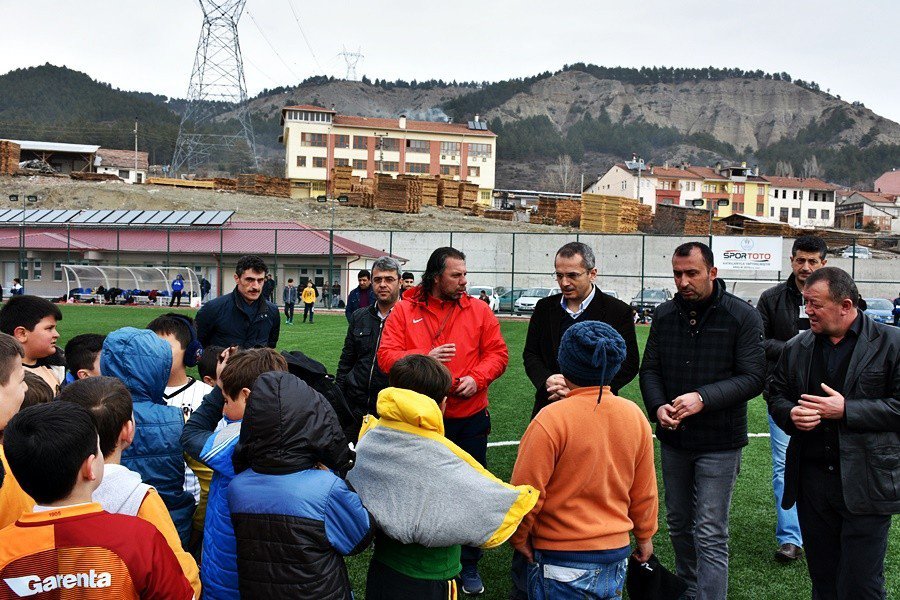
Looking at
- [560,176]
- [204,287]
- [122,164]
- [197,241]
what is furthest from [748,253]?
[560,176]

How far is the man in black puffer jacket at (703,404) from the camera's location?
4.17 m

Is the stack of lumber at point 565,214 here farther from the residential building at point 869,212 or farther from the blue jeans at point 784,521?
the blue jeans at point 784,521

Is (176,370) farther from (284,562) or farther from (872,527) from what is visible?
(872,527)

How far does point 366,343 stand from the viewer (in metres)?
6.00

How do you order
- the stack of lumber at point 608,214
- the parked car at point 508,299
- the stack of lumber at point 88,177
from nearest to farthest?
the parked car at point 508,299, the stack of lumber at point 608,214, the stack of lumber at point 88,177

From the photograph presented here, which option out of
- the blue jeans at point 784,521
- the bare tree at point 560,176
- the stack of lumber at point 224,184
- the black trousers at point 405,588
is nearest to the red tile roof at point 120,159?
the stack of lumber at point 224,184

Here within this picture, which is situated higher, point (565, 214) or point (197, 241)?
point (565, 214)

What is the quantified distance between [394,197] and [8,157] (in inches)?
1373

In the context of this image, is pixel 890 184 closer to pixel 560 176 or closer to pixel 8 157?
pixel 560 176

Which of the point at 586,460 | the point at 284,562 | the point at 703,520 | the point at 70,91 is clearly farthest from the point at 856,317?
the point at 70,91

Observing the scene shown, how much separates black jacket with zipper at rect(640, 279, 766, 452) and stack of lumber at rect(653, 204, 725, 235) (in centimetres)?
5523

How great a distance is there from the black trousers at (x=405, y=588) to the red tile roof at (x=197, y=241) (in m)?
35.9

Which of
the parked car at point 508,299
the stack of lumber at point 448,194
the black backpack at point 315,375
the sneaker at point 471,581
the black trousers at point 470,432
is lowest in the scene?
the parked car at point 508,299

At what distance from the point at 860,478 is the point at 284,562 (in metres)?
2.70
